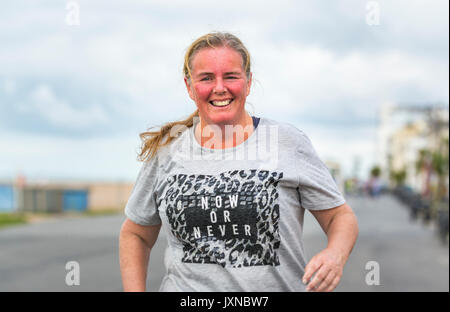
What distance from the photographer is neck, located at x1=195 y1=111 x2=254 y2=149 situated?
2.21m

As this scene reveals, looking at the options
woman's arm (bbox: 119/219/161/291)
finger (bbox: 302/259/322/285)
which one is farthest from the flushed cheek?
finger (bbox: 302/259/322/285)

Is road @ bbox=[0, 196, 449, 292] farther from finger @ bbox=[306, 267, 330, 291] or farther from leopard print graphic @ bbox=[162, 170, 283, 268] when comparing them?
finger @ bbox=[306, 267, 330, 291]

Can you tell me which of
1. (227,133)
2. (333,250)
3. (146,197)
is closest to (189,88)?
(227,133)

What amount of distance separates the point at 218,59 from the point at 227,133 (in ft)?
0.85

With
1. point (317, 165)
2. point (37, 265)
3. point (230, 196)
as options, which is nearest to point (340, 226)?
point (317, 165)

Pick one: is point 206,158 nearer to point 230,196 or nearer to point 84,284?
point 230,196

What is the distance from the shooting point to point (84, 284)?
354 inches

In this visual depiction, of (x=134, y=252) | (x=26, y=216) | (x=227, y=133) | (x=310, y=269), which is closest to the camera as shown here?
(x=310, y=269)

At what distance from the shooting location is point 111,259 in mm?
12070

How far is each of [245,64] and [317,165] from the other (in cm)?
42

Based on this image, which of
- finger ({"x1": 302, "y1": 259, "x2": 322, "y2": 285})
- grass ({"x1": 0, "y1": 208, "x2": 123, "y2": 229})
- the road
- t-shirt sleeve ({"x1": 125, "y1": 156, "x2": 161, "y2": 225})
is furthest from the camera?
grass ({"x1": 0, "y1": 208, "x2": 123, "y2": 229})

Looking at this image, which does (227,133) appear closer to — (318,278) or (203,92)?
(203,92)

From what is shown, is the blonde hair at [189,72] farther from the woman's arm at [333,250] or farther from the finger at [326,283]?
the finger at [326,283]

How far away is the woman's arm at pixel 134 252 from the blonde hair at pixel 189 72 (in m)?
0.26
